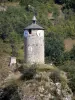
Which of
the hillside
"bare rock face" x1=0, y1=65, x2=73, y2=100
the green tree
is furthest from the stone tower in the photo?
the green tree

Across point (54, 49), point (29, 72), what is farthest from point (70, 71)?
point (29, 72)

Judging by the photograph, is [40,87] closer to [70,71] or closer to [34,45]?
[34,45]

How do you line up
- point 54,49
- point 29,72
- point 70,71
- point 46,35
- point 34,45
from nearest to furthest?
point 29,72
point 34,45
point 70,71
point 54,49
point 46,35

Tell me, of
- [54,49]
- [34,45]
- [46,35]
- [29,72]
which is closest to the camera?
[29,72]

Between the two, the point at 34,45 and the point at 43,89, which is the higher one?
the point at 34,45

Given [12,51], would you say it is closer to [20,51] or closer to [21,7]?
[20,51]

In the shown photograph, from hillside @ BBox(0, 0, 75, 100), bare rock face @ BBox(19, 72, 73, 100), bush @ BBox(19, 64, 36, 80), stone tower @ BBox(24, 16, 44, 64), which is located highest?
stone tower @ BBox(24, 16, 44, 64)

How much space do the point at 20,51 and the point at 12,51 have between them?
86 cm

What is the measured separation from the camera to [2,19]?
49.7m

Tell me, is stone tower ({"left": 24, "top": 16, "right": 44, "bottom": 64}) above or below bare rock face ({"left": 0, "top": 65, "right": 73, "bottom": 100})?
above

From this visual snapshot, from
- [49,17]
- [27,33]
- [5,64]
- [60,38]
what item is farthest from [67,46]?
[27,33]

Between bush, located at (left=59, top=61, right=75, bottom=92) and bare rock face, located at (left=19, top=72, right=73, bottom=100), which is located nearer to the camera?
bare rock face, located at (left=19, top=72, right=73, bottom=100)

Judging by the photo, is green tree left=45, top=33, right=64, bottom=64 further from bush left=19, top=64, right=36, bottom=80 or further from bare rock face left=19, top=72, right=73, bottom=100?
bare rock face left=19, top=72, right=73, bottom=100

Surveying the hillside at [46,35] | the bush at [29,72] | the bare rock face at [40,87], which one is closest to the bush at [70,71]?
the hillside at [46,35]
